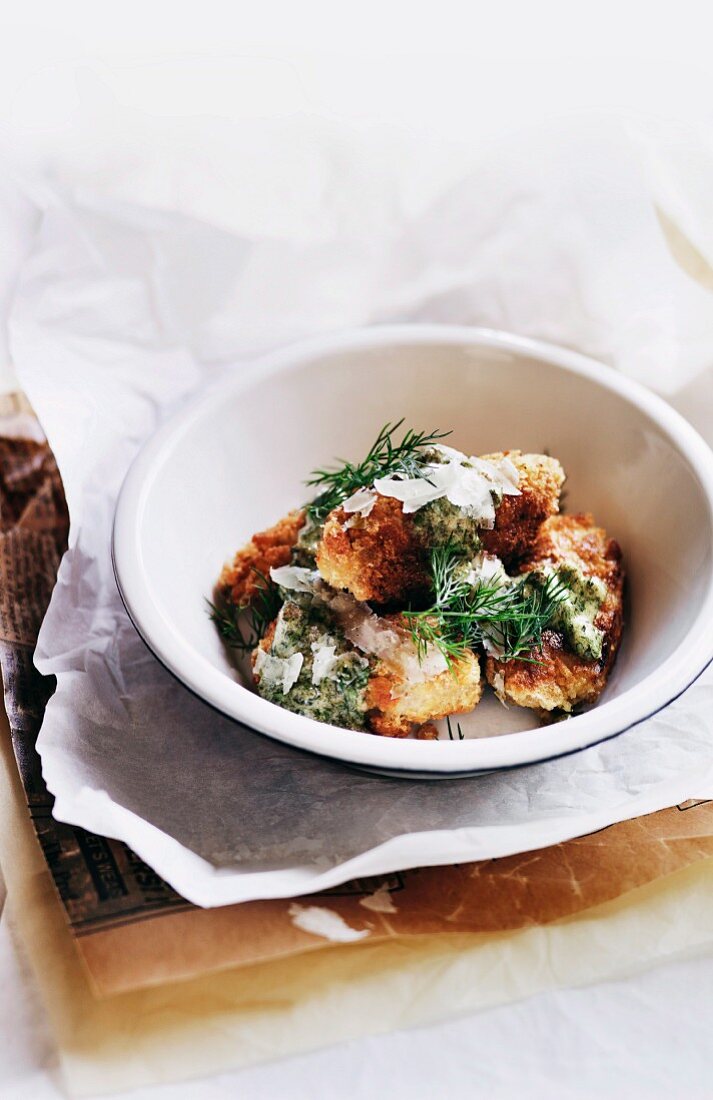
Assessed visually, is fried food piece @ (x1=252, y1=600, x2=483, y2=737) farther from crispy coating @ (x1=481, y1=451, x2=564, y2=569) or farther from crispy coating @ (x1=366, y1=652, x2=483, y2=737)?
crispy coating @ (x1=481, y1=451, x2=564, y2=569)

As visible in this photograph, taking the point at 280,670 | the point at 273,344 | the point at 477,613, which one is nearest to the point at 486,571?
the point at 477,613

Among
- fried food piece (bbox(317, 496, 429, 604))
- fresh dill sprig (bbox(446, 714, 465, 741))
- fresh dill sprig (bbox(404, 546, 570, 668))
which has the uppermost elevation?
fried food piece (bbox(317, 496, 429, 604))

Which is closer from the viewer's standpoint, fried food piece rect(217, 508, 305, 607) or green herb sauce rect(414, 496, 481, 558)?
green herb sauce rect(414, 496, 481, 558)

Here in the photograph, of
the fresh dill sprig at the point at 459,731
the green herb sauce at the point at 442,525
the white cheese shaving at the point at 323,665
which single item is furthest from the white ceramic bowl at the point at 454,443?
the green herb sauce at the point at 442,525

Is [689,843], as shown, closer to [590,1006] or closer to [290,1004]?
[590,1006]

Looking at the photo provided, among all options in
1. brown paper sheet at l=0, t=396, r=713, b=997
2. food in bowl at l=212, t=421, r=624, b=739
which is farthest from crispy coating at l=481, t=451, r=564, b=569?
brown paper sheet at l=0, t=396, r=713, b=997

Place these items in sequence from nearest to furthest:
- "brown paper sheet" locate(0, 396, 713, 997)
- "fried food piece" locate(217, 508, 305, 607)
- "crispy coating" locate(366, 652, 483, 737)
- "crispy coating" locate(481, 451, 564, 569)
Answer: "brown paper sheet" locate(0, 396, 713, 997) < "crispy coating" locate(366, 652, 483, 737) < "crispy coating" locate(481, 451, 564, 569) < "fried food piece" locate(217, 508, 305, 607)

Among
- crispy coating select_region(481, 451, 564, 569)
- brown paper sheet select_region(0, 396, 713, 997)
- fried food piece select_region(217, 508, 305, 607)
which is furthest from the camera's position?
fried food piece select_region(217, 508, 305, 607)
